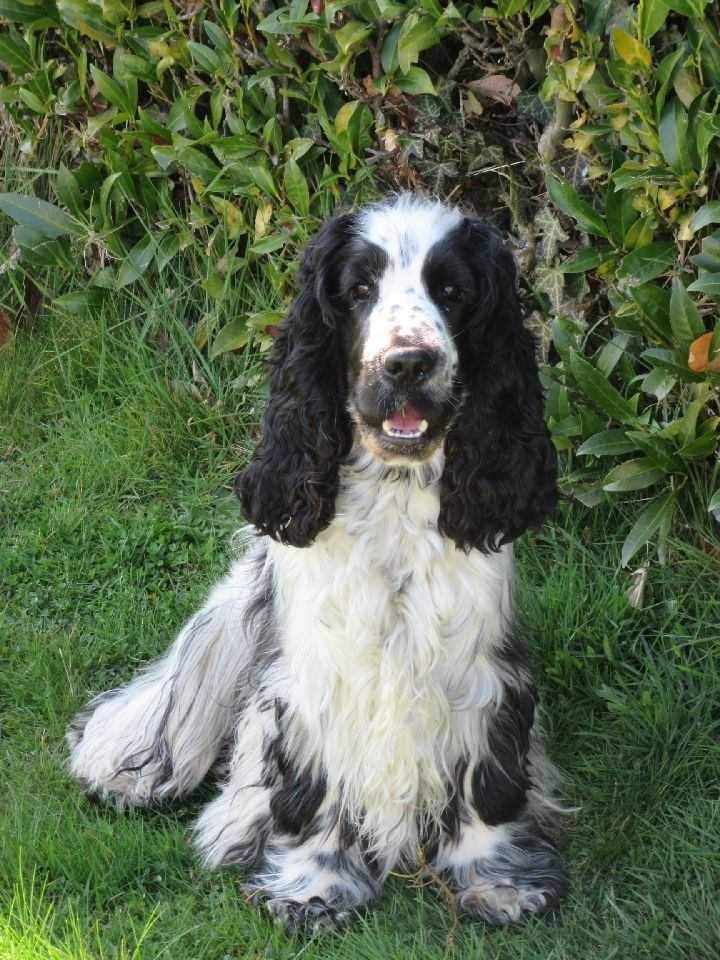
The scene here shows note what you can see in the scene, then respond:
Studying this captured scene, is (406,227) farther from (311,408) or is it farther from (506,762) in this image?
(506,762)

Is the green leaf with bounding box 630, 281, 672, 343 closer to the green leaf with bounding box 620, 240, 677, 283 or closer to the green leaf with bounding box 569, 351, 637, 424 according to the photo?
the green leaf with bounding box 620, 240, 677, 283

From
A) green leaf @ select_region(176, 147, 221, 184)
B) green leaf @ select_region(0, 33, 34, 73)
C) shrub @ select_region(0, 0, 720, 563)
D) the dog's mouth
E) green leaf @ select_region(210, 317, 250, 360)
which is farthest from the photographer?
green leaf @ select_region(0, 33, 34, 73)

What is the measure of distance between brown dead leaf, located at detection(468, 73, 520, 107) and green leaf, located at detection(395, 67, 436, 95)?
0.46 feet

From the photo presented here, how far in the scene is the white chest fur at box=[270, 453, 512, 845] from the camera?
3.49 metres

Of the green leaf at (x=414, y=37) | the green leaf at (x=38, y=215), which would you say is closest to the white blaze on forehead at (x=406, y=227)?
the green leaf at (x=414, y=37)

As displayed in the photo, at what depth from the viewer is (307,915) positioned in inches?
144

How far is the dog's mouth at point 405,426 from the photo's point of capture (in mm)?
3307

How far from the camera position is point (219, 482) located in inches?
207

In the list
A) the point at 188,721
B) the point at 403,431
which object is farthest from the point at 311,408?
the point at 188,721

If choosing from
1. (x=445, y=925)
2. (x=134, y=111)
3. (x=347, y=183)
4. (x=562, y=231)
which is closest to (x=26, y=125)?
(x=134, y=111)

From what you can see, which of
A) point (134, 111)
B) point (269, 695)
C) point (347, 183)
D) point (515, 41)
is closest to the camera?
point (269, 695)

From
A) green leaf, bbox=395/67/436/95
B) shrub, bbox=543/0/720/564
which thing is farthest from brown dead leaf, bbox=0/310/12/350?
shrub, bbox=543/0/720/564

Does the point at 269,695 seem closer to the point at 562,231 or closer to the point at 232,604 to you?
the point at 232,604

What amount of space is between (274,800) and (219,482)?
170 centimetres
